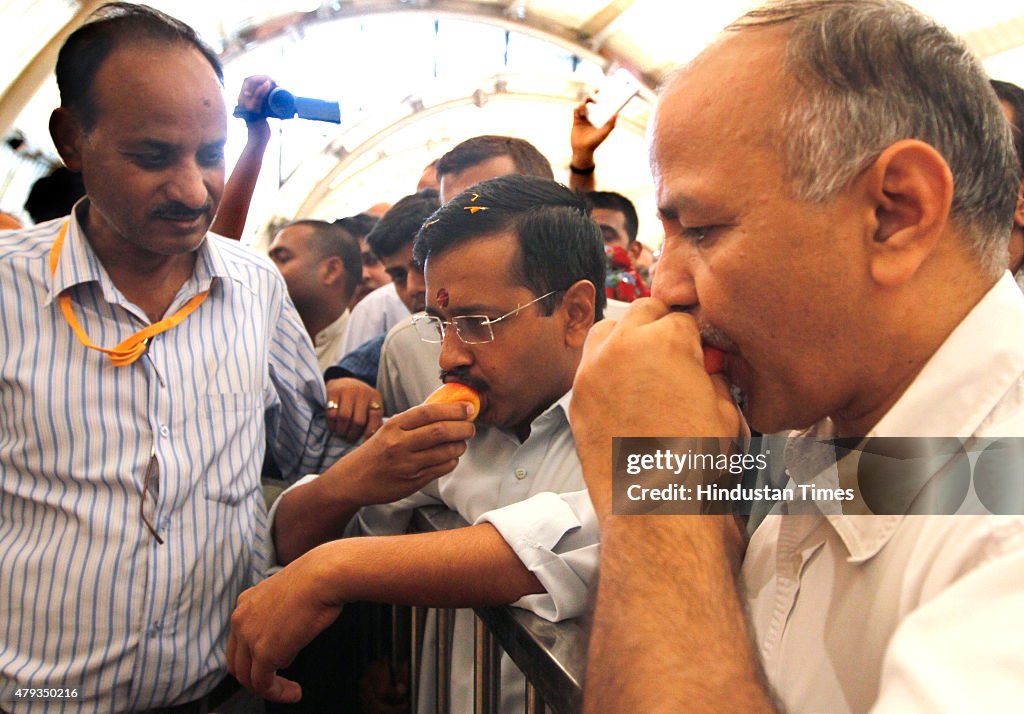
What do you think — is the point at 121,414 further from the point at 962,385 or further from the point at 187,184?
the point at 962,385

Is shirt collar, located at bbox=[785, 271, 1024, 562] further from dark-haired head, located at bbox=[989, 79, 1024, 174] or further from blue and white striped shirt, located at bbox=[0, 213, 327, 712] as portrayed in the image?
blue and white striped shirt, located at bbox=[0, 213, 327, 712]

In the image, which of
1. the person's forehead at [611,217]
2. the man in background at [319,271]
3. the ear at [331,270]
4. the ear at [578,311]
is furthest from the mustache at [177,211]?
the person's forehead at [611,217]

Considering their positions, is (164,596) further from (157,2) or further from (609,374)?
(157,2)

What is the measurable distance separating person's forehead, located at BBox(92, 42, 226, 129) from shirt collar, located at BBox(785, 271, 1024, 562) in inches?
51.5

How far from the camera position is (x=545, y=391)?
1580 mm

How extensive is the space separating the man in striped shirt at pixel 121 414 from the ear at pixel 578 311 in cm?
73

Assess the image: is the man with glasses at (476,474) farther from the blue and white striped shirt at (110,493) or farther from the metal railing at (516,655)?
the blue and white striped shirt at (110,493)

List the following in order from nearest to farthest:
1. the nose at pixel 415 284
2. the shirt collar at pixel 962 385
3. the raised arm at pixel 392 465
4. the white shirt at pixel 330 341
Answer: the shirt collar at pixel 962 385, the raised arm at pixel 392 465, the nose at pixel 415 284, the white shirt at pixel 330 341

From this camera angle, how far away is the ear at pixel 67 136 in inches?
58.7

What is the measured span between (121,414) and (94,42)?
0.70 m

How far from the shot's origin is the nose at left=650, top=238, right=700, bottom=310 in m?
0.90

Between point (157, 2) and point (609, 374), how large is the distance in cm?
136

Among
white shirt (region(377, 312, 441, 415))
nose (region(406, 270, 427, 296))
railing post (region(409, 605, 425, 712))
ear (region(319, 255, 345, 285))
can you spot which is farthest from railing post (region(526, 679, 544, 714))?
ear (region(319, 255, 345, 285))

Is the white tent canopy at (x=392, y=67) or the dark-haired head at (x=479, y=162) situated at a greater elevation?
the white tent canopy at (x=392, y=67)
